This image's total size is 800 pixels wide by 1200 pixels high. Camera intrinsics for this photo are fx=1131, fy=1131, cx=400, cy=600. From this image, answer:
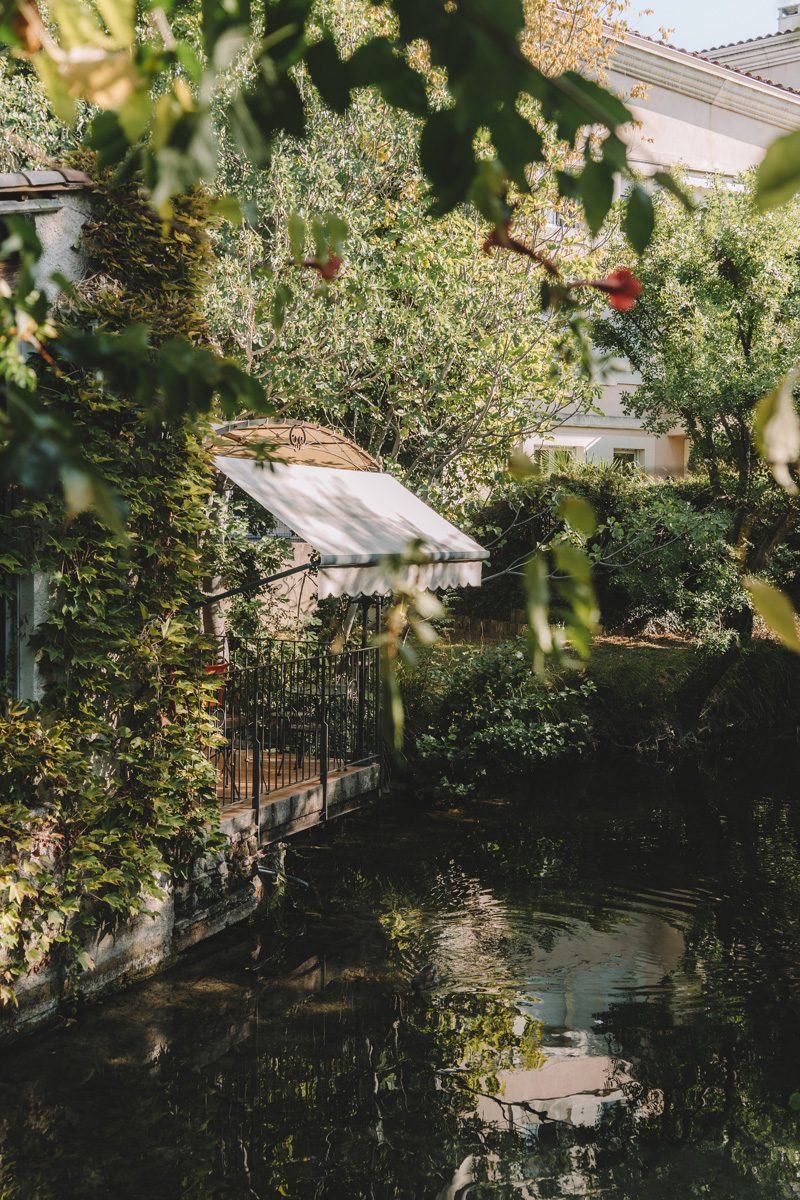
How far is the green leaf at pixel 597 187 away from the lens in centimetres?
132

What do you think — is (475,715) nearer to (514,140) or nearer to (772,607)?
(514,140)

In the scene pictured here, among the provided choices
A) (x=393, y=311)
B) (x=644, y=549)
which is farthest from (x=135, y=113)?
(x=644, y=549)

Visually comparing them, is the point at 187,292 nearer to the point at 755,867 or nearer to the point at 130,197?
the point at 130,197

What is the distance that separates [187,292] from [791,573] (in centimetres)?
1631

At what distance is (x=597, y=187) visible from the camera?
4.33 feet

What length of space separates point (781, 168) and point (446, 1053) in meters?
7.73

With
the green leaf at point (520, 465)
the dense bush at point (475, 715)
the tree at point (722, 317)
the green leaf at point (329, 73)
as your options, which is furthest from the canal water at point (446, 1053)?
the tree at point (722, 317)

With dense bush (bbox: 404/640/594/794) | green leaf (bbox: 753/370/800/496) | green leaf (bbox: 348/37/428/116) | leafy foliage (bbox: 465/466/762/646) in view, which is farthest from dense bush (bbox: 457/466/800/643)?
green leaf (bbox: 753/370/800/496)

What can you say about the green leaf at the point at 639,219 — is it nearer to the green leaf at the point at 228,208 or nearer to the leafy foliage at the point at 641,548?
the green leaf at the point at 228,208

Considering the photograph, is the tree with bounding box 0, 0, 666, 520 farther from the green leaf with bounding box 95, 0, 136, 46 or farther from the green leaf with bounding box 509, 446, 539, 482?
the green leaf with bounding box 509, 446, 539, 482

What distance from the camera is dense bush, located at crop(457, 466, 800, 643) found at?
1602 centimetres

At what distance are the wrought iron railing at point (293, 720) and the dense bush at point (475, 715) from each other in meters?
1.29

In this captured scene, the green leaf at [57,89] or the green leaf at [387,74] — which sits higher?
the green leaf at [387,74]

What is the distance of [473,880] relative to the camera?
12047 millimetres
